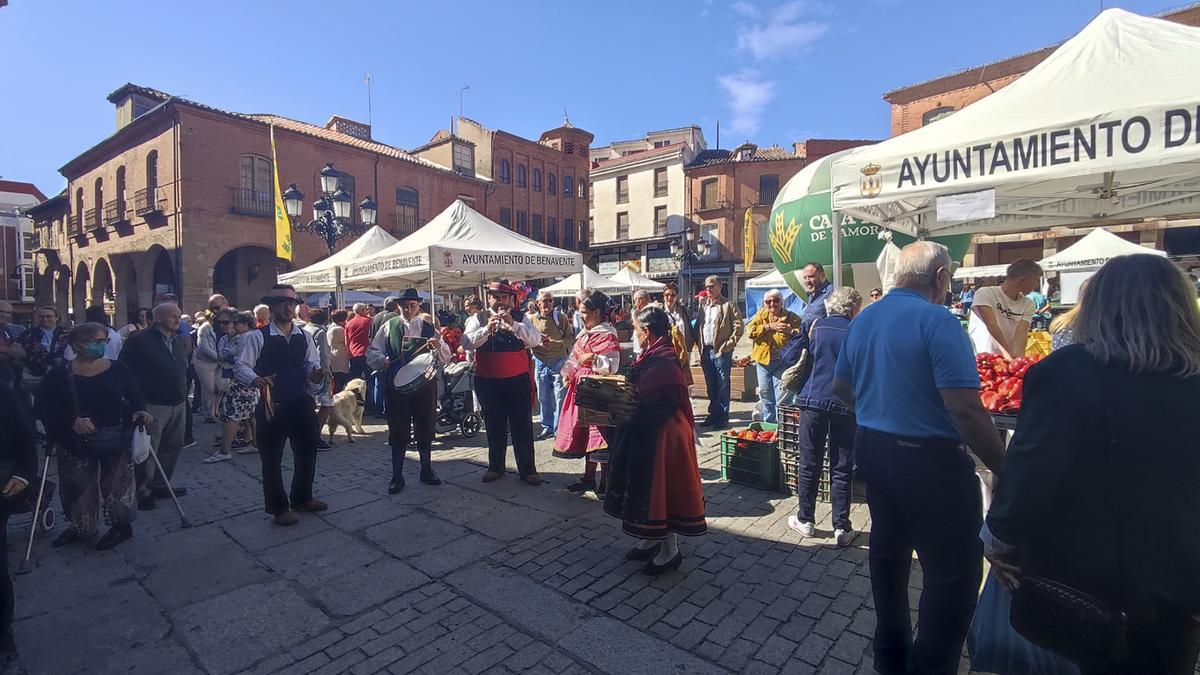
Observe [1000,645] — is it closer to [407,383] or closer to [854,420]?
[854,420]

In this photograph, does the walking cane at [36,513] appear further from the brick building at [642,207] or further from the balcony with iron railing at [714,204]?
the balcony with iron railing at [714,204]

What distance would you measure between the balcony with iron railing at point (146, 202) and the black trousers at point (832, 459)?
978 inches

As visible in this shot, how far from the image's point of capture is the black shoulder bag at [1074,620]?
1.50 meters

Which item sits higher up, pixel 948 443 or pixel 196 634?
pixel 948 443

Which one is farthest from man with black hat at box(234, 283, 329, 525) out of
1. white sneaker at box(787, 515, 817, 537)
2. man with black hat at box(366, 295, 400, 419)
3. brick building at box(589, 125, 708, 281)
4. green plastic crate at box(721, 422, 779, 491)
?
brick building at box(589, 125, 708, 281)

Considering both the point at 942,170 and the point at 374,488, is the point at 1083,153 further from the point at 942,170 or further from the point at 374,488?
the point at 374,488

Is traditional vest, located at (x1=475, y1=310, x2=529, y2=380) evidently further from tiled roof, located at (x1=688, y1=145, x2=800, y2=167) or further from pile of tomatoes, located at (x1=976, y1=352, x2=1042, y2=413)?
tiled roof, located at (x1=688, y1=145, x2=800, y2=167)

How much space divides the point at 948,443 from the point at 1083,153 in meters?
2.43

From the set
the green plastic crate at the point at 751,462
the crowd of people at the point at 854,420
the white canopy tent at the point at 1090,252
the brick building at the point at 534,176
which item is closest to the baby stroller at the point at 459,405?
the crowd of people at the point at 854,420

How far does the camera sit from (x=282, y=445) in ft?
15.9

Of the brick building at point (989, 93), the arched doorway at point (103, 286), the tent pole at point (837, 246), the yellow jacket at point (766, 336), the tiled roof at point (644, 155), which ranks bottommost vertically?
the yellow jacket at point (766, 336)

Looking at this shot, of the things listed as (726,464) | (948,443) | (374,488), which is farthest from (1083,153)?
(374,488)

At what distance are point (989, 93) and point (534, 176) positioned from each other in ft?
82.2

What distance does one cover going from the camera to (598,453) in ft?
16.0
